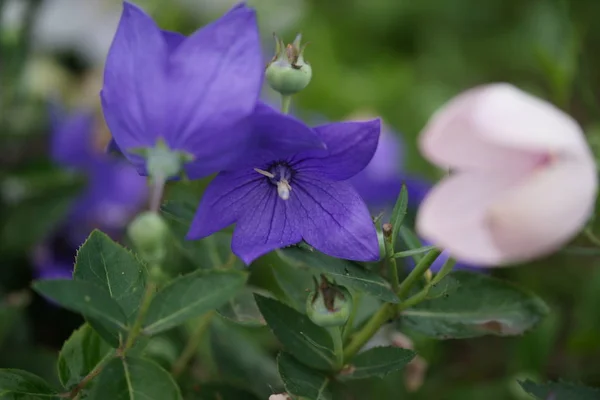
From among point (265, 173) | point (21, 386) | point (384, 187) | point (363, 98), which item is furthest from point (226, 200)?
point (363, 98)

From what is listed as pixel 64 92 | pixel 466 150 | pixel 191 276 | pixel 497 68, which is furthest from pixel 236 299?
pixel 497 68

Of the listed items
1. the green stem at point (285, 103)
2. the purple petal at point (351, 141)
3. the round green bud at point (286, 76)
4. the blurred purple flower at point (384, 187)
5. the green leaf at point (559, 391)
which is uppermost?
the round green bud at point (286, 76)

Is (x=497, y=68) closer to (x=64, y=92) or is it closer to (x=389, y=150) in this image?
(x=389, y=150)

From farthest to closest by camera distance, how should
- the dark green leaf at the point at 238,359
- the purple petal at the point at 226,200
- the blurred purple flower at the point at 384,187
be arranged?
the blurred purple flower at the point at 384,187 < the dark green leaf at the point at 238,359 < the purple petal at the point at 226,200

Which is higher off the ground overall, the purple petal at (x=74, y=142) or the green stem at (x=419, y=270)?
the green stem at (x=419, y=270)

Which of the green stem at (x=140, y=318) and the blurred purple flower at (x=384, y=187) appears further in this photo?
the blurred purple flower at (x=384, y=187)

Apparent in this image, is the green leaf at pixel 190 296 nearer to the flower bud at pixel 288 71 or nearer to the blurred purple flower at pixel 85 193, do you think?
the flower bud at pixel 288 71

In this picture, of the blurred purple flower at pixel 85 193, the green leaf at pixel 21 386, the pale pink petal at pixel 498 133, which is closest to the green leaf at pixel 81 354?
the green leaf at pixel 21 386
